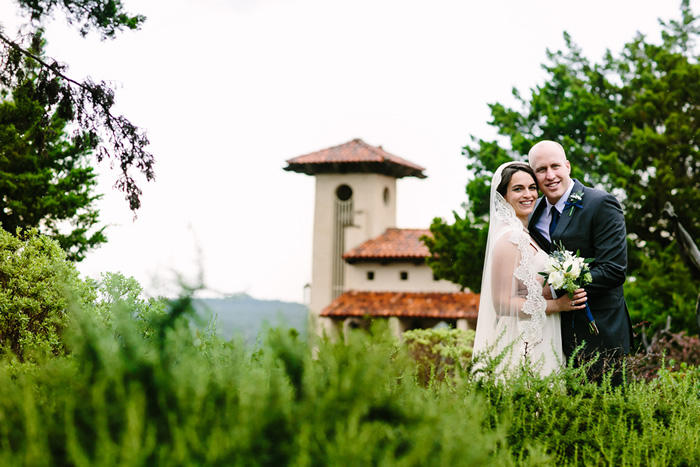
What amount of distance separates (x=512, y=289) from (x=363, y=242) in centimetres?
3048

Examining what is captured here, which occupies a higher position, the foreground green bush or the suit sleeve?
the suit sleeve

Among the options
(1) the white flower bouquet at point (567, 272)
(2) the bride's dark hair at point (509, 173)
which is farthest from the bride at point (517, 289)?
(1) the white flower bouquet at point (567, 272)

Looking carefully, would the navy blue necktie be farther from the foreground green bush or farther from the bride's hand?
the foreground green bush

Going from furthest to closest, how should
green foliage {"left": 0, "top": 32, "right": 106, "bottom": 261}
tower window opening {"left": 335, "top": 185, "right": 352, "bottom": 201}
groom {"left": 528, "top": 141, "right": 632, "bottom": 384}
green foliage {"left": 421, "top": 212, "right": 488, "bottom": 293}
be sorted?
tower window opening {"left": 335, "top": 185, "right": 352, "bottom": 201}, green foliage {"left": 421, "top": 212, "right": 488, "bottom": 293}, green foliage {"left": 0, "top": 32, "right": 106, "bottom": 261}, groom {"left": 528, "top": 141, "right": 632, "bottom": 384}

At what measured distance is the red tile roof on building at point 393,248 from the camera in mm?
32781

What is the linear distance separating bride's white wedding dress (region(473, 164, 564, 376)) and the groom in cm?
19

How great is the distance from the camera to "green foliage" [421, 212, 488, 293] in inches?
875

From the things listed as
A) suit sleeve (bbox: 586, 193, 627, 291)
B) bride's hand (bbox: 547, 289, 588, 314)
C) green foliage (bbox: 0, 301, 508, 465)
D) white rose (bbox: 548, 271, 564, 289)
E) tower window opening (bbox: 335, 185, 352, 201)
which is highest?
tower window opening (bbox: 335, 185, 352, 201)

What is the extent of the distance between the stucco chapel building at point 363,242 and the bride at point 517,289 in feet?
87.3

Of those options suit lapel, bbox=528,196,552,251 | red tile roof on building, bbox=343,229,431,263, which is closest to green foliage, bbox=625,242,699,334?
red tile roof on building, bbox=343,229,431,263

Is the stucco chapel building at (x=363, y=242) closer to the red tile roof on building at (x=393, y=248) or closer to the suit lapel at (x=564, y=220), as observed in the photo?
the red tile roof on building at (x=393, y=248)

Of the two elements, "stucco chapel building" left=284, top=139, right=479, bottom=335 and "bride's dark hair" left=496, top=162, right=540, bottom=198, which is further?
"stucco chapel building" left=284, top=139, right=479, bottom=335

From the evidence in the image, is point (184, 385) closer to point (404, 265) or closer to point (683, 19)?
point (683, 19)

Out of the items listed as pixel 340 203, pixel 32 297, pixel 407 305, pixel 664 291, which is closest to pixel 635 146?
pixel 664 291
